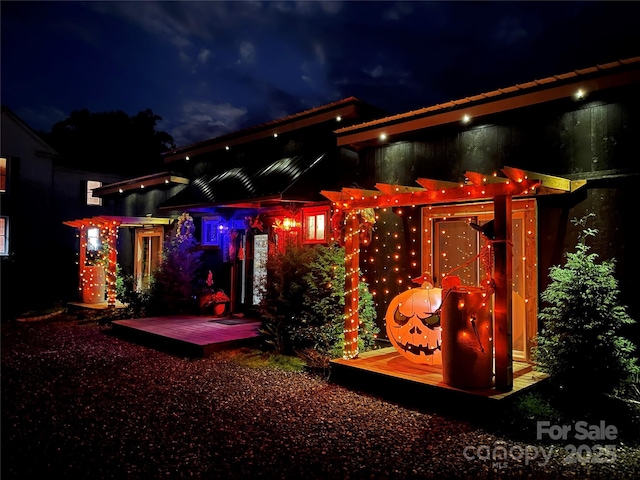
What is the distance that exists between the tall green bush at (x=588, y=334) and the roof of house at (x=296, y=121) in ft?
17.7

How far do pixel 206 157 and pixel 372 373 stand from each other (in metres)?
9.02

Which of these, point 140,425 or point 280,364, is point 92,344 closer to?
point 280,364

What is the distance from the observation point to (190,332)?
9.18m

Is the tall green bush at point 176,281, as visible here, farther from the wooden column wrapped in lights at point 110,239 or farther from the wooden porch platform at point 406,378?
the wooden porch platform at point 406,378

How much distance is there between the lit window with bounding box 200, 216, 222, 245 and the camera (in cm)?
1219

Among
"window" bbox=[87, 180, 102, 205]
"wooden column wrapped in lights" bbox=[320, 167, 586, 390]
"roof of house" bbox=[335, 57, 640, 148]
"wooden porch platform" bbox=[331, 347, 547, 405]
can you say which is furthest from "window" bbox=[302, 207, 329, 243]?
"window" bbox=[87, 180, 102, 205]

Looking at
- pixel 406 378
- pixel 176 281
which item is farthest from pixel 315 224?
pixel 406 378

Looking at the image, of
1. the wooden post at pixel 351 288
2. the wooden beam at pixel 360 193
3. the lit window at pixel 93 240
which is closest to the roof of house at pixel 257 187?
the wooden post at pixel 351 288

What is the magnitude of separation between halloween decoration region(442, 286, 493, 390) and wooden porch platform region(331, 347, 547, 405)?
0.13 meters

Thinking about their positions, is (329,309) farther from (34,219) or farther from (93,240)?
(34,219)

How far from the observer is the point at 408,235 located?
8.10 metres

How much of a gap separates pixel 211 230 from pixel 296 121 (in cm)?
396

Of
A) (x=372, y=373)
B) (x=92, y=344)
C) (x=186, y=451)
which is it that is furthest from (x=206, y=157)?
(x=186, y=451)

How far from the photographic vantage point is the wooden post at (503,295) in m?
5.20
